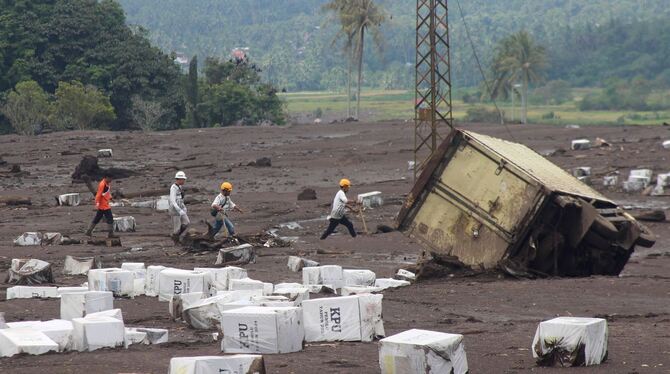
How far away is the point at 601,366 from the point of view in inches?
442

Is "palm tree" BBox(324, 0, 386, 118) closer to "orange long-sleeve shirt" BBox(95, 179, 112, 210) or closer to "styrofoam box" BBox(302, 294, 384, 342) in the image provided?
"orange long-sleeve shirt" BBox(95, 179, 112, 210)

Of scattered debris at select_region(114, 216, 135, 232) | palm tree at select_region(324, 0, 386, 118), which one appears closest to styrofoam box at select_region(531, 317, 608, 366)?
scattered debris at select_region(114, 216, 135, 232)

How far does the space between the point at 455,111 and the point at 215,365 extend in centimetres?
10729

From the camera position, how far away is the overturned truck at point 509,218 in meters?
18.3

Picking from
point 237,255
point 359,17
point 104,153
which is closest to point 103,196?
point 237,255

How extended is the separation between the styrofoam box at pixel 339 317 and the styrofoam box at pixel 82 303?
A: 244cm

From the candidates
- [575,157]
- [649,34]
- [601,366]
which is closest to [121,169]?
[575,157]

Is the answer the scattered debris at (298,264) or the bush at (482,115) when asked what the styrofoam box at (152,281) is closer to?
the scattered debris at (298,264)

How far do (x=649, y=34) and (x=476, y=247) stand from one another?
128 m

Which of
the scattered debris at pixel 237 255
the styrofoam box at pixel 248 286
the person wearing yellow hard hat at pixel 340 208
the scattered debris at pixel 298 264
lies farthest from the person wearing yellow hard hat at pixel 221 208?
the styrofoam box at pixel 248 286

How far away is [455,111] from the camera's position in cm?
11625

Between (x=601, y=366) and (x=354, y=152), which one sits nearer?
(x=601, y=366)

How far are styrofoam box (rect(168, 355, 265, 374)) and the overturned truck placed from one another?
28.7 feet

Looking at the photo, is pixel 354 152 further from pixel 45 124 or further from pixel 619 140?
pixel 45 124
